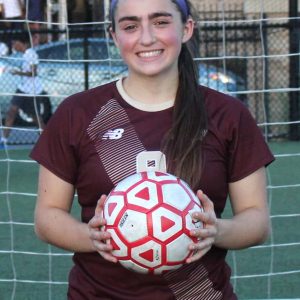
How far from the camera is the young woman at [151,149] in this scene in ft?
9.32

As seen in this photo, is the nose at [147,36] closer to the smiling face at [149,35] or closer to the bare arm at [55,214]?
the smiling face at [149,35]

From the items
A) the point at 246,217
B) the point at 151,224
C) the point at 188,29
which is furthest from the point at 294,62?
the point at 151,224

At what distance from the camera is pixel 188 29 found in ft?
9.80

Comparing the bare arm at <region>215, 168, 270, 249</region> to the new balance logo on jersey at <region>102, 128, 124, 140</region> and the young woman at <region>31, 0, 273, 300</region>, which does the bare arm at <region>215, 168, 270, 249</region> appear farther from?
the new balance logo on jersey at <region>102, 128, 124, 140</region>

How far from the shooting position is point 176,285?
2850 mm

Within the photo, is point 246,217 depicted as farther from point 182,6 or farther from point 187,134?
point 182,6

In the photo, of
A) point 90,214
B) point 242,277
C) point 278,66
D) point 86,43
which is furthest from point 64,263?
point 278,66

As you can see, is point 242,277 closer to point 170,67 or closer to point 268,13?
point 170,67

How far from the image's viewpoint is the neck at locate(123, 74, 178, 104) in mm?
2922

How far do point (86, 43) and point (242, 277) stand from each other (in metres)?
7.04

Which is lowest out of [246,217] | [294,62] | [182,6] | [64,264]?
[64,264]

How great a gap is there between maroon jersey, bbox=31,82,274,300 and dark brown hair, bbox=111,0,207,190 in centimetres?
3

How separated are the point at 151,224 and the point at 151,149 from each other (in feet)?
1.13

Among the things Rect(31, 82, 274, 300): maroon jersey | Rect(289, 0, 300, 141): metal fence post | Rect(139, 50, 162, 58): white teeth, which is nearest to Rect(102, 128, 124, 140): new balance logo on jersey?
→ Rect(31, 82, 274, 300): maroon jersey
